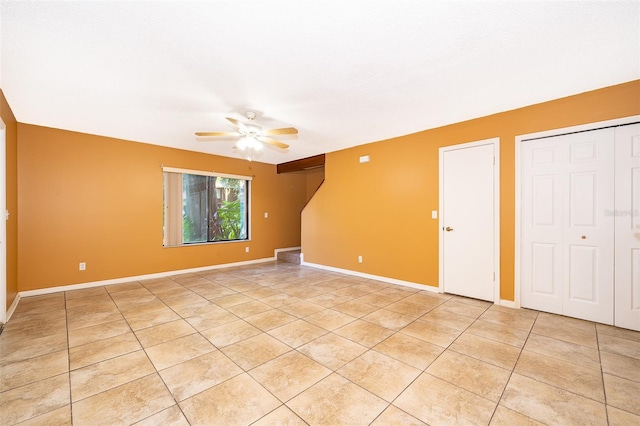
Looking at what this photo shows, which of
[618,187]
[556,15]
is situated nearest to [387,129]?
[556,15]

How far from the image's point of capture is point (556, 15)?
1.85m

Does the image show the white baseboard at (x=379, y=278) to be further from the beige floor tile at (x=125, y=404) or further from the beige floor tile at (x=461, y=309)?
the beige floor tile at (x=125, y=404)

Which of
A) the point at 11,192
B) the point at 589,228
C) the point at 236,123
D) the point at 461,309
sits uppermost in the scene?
the point at 236,123

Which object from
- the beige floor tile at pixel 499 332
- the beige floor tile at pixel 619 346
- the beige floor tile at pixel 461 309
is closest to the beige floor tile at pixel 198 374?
the beige floor tile at pixel 499 332

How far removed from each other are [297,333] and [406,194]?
2.96 m

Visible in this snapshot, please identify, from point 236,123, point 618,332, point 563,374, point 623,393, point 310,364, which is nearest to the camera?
point 623,393

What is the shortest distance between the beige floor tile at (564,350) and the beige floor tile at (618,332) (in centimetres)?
59

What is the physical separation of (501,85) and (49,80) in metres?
4.76

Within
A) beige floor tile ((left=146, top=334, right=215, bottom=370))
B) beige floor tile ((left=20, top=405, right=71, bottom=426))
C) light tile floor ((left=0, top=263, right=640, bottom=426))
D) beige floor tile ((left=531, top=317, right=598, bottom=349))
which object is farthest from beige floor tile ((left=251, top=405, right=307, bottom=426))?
beige floor tile ((left=531, top=317, right=598, bottom=349))

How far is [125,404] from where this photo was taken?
1.71 m

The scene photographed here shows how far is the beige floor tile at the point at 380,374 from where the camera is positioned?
6.09 ft

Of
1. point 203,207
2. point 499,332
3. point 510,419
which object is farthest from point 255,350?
point 203,207

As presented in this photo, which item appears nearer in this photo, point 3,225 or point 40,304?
point 3,225

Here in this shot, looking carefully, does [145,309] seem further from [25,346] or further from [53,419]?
[53,419]
